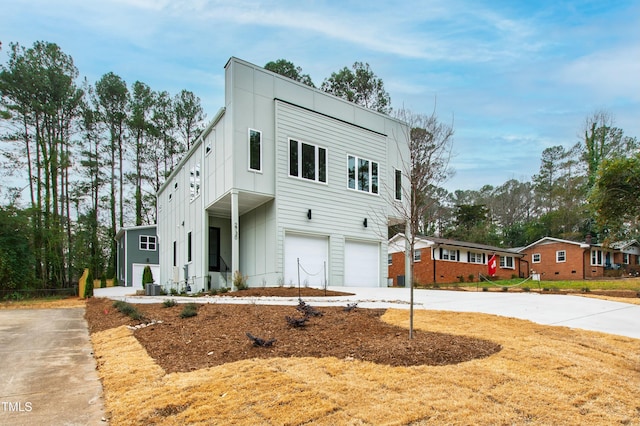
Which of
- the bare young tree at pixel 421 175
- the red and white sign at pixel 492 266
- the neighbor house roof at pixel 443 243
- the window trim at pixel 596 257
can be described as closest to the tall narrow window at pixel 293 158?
the bare young tree at pixel 421 175

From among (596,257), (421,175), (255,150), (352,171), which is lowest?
(596,257)

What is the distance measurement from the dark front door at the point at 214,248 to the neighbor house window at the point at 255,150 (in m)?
6.02

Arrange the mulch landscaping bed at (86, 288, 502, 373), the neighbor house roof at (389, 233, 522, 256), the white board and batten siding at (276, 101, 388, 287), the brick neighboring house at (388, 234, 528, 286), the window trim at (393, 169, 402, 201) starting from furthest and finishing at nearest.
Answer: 1. the brick neighboring house at (388, 234, 528, 286)
2. the neighbor house roof at (389, 233, 522, 256)
3. the window trim at (393, 169, 402, 201)
4. the white board and batten siding at (276, 101, 388, 287)
5. the mulch landscaping bed at (86, 288, 502, 373)

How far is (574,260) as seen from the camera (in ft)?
108

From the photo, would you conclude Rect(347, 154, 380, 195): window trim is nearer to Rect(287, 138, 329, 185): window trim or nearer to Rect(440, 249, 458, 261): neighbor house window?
Rect(287, 138, 329, 185): window trim

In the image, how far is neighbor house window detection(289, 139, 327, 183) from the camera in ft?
52.9

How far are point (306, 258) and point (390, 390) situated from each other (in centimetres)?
1227

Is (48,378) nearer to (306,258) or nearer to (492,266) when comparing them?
(306,258)

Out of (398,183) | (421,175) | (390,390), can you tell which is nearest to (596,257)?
(398,183)

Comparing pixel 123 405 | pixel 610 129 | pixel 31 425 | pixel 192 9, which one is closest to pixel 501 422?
pixel 123 405

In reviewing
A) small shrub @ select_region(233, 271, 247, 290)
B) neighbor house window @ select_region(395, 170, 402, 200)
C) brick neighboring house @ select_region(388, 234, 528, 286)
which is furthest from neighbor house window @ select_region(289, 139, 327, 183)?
brick neighboring house @ select_region(388, 234, 528, 286)

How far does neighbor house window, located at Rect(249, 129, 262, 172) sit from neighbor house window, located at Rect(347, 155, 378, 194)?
4.20 meters

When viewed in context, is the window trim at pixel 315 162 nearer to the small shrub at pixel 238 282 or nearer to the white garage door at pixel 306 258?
the white garage door at pixel 306 258

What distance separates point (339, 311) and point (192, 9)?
8770 millimetres
